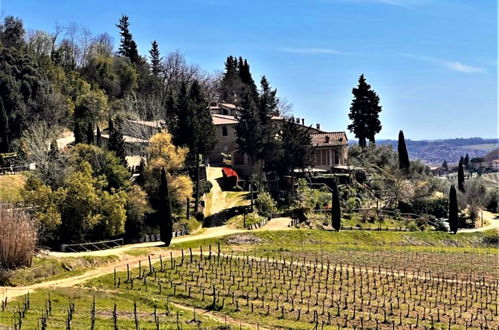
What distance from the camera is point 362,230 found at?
56031mm

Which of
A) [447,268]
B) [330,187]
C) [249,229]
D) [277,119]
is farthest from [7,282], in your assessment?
[277,119]

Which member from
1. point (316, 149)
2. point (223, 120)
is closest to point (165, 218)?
point (316, 149)

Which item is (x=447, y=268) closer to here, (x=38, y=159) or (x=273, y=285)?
(x=273, y=285)

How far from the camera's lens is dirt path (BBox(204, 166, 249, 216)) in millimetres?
59688

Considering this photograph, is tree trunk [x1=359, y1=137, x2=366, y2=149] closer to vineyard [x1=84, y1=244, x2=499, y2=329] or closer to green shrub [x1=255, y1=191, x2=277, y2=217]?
green shrub [x1=255, y1=191, x2=277, y2=217]

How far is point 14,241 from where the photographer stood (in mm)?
33094

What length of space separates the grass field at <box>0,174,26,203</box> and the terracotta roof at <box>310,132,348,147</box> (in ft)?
125

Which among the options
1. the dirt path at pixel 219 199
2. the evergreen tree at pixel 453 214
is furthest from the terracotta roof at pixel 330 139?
the evergreen tree at pixel 453 214

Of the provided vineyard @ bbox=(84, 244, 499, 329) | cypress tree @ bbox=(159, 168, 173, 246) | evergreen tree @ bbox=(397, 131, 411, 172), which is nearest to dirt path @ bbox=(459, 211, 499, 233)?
evergreen tree @ bbox=(397, 131, 411, 172)

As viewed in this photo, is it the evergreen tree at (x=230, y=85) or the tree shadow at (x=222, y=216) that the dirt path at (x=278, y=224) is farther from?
the evergreen tree at (x=230, y=85)

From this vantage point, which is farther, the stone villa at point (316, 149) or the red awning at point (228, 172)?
the stone villa at point (316, 149)

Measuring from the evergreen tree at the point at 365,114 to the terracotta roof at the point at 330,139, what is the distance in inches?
316

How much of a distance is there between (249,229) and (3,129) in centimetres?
2869

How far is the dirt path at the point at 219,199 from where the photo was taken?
5969 centimetres
